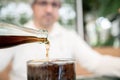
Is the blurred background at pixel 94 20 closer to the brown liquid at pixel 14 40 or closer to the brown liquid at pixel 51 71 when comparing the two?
the brown liquid at pixel 14 40

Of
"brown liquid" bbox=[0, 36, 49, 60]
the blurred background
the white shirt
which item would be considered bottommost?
the white shirt

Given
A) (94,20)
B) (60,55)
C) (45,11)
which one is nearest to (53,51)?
(60,55)

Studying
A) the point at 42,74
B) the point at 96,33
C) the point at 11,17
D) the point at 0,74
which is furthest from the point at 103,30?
the point at 42,74

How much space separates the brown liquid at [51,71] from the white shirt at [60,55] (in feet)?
1.82

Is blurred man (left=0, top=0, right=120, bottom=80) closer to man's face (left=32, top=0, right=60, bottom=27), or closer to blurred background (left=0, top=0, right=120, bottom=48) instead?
man's face (left=32, top=0, right=60, bottom=27)

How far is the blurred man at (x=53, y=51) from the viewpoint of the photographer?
3.53 feet

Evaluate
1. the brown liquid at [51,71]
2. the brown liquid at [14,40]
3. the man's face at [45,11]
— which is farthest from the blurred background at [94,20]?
the brown liquid at [51,71]

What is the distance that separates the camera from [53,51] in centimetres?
117

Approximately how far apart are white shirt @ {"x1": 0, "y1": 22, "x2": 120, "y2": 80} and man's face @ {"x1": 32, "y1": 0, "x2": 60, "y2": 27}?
2.1 inches

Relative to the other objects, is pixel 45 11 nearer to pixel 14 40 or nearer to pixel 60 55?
pixel 60 55

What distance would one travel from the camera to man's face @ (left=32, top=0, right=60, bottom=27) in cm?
124

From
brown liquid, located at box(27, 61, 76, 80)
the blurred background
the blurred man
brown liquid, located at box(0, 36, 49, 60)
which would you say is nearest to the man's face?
the blurred man

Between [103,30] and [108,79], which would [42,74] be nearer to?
[108,79]

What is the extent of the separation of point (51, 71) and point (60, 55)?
77 cm
